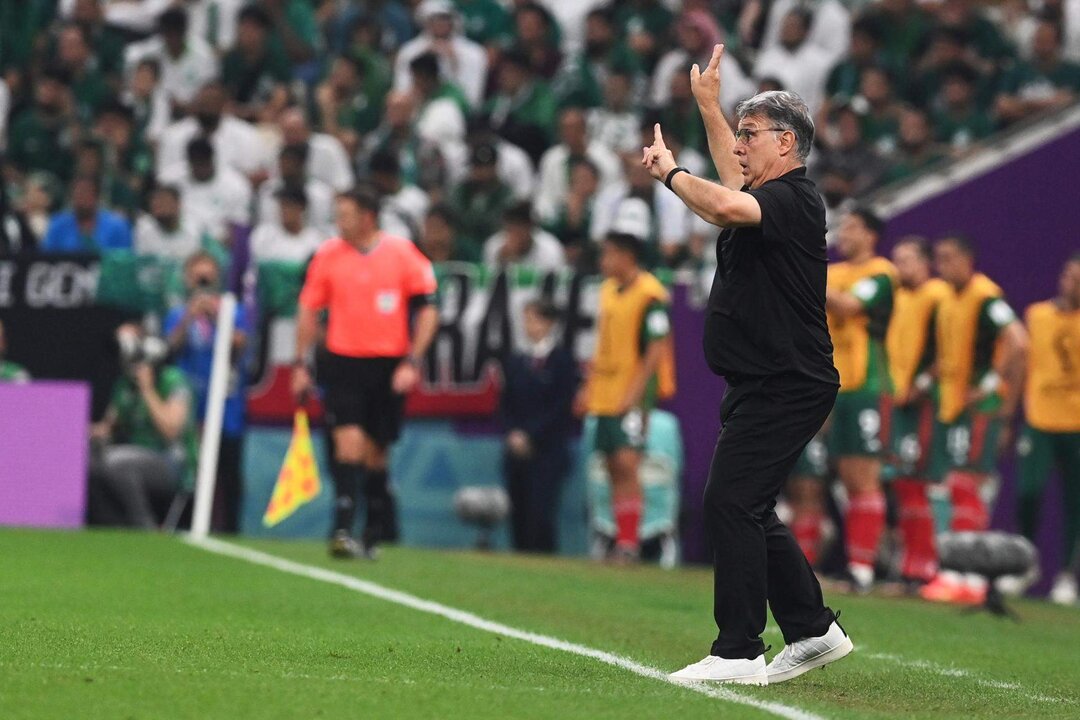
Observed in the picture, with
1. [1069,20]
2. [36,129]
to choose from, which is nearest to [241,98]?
[36,129]

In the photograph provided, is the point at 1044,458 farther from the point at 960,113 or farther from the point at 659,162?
the point at 659,162

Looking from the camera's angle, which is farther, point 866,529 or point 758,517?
point 866,529

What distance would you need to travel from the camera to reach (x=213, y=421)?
15242mm

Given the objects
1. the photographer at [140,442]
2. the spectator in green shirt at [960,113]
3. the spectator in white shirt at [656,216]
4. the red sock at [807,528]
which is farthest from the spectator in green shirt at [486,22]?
the red sock at [807,528]

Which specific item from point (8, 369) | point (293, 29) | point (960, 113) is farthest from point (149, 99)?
point (960, 113)

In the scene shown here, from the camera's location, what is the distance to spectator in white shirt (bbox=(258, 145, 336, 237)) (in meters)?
17.5

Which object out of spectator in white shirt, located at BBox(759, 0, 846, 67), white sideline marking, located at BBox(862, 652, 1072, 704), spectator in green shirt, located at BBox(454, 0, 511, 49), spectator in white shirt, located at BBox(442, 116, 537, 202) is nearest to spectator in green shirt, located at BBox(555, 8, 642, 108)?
spectator in white shirt, located at BBox(442, 116, 537, 202)

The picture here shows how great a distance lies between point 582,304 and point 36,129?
592cm

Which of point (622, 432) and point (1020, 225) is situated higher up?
point (1020, 225)

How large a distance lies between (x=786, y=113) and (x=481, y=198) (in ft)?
36.6

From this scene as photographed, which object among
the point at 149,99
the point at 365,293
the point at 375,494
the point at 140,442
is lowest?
the point at 375,494

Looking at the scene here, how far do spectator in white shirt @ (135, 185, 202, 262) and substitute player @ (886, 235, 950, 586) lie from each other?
632 cm

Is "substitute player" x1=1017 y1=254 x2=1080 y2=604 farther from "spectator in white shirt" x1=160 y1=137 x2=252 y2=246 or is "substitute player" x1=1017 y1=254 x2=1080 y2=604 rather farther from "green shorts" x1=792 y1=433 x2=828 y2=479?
"spectator in white shirt" x1=160 y1=137 x2=252 y2=246

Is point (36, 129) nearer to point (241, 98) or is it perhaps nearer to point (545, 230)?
point (241, 98)
